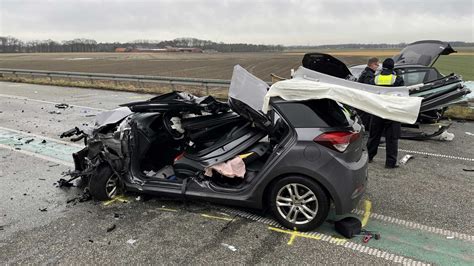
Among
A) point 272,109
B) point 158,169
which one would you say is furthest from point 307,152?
point 158,169

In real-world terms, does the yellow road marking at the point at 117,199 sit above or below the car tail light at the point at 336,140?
below

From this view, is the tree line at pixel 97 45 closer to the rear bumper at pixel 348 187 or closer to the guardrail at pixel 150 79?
the guardrail at pixel 150 79

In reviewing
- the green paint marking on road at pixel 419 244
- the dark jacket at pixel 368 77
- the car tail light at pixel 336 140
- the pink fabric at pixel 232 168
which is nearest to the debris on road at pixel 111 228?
the pink fabric at pixel 232 168

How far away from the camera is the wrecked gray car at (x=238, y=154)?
3881 mm

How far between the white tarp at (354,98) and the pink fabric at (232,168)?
0.69m

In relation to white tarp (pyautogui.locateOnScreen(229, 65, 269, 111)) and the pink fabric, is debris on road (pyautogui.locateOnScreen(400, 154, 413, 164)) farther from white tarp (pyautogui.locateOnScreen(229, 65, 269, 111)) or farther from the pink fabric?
the pink fabric

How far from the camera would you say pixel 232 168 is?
4340 mm

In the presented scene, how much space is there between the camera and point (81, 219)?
4.47 meters

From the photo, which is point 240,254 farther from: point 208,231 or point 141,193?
point 141,193

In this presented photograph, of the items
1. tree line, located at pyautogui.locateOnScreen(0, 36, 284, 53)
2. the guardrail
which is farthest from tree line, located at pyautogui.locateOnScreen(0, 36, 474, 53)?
the guardrail

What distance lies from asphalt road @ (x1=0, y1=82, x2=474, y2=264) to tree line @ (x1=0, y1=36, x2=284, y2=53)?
381 feet

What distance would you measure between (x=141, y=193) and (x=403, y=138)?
20.1 ft

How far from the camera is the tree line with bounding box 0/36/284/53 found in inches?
4192

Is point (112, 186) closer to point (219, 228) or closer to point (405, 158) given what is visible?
point (219, 228)
